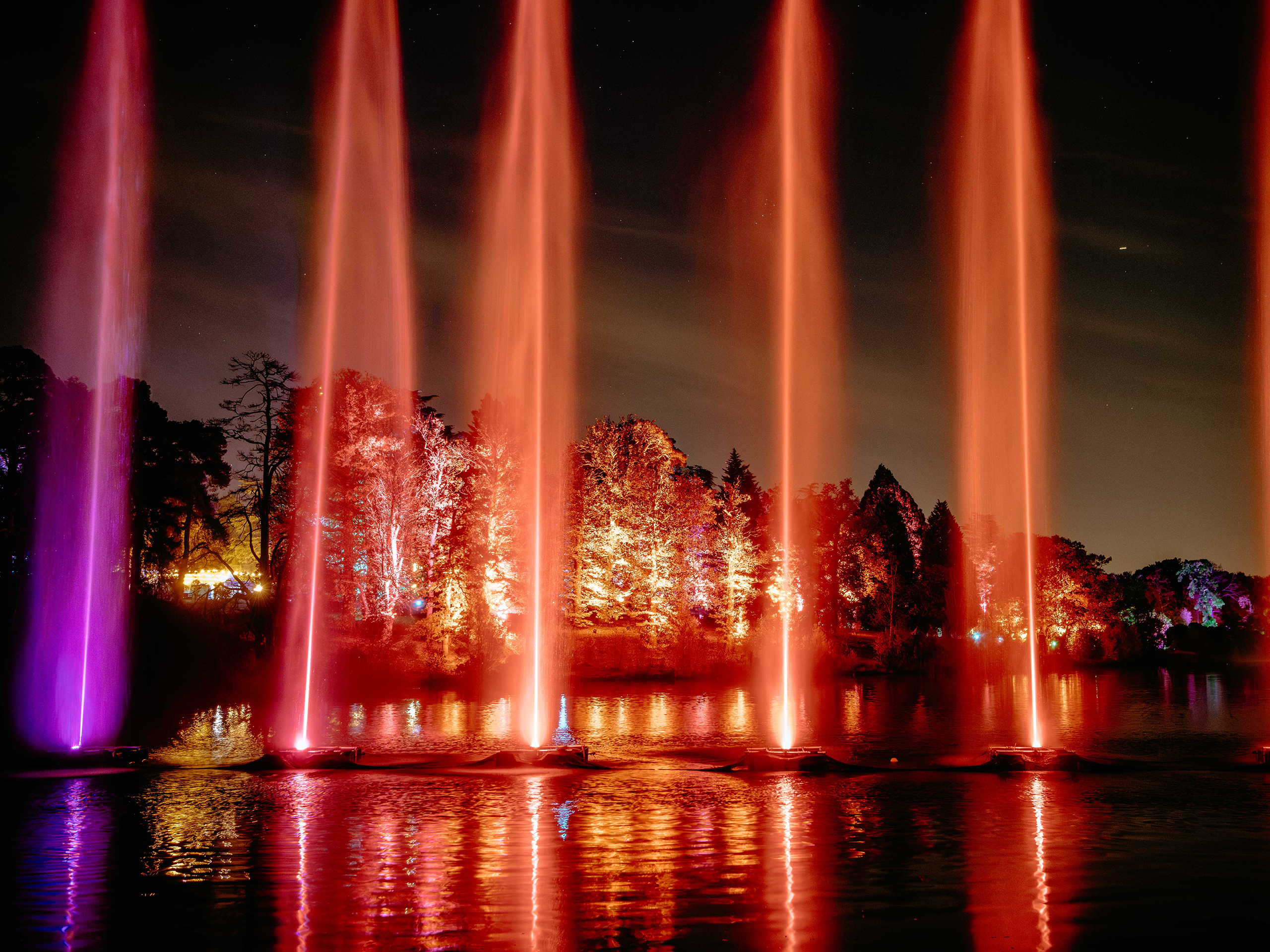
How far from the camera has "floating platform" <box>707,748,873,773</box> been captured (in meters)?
21.3

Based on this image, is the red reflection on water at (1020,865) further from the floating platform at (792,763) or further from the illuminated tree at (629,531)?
the illuminated tree at (629,531)

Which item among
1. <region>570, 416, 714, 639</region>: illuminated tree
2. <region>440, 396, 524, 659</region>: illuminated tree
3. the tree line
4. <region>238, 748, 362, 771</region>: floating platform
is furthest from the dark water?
<region>570, 416, 714, 639</region>: illuminated tree

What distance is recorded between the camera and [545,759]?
22.1 metres

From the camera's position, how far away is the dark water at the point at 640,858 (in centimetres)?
1023

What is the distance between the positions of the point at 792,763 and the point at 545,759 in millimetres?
5401

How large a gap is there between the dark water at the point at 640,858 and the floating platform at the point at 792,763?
2.69 ft

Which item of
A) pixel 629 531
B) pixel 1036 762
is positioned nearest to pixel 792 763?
pixel 1036 762

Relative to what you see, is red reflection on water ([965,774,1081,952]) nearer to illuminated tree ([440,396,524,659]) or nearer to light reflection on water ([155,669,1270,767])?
light reflection on water ([155,669,1270,767])

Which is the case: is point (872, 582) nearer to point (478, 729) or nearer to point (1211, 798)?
point (478, 729)

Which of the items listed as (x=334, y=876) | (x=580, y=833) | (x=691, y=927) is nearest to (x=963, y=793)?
(x=580, y=833)

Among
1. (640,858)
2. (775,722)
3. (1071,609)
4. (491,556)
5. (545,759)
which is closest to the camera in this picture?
(640,858)

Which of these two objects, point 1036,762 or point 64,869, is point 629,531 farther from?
point 64,869

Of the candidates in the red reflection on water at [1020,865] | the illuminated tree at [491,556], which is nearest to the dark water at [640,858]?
the red reflection on water at [1020,865]

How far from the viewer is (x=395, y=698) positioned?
44750 millimetres
